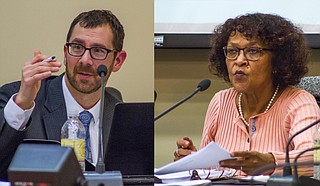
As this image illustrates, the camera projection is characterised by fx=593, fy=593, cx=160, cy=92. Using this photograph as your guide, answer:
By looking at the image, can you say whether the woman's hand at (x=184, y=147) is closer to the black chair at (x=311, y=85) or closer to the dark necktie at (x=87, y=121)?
the dark necktie at (x=87, y=121)

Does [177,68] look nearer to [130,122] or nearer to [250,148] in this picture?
[250,148]

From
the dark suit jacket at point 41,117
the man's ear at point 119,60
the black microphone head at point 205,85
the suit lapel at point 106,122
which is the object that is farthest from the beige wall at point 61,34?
the black microphone head at point 205,85

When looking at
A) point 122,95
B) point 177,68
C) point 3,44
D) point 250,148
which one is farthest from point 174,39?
point 3,44

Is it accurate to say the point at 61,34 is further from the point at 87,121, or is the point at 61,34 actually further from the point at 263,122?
the point at 263,122

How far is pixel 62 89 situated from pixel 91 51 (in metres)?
0.15

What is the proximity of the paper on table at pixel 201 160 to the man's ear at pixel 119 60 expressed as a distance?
1.45ft

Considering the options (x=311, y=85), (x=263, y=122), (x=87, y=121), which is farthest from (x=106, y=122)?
(x=311, y=85)

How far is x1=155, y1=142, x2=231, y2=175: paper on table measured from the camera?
1163 millimetres

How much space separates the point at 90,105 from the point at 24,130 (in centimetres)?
18

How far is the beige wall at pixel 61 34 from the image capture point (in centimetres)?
170

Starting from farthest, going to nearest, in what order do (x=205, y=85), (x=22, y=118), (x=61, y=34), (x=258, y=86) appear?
(x=258, y=86) → (x=61, y=34) → (x=22, y=118) → (x=205, y=85)

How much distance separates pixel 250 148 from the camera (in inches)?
69.9

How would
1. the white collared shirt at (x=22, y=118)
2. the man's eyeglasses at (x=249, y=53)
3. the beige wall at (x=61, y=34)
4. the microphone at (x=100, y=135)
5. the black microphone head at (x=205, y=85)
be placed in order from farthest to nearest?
1. the man's eyeglasses at (x=249, y=53)
2. the beige wall at (x=61, y=34)
3. the white collared shirt at (x=22, y=118)
4. the black microphone head at (x=205, y=85)
5. the microphone at (x=100, y=135)

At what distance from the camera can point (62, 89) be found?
1598mm
